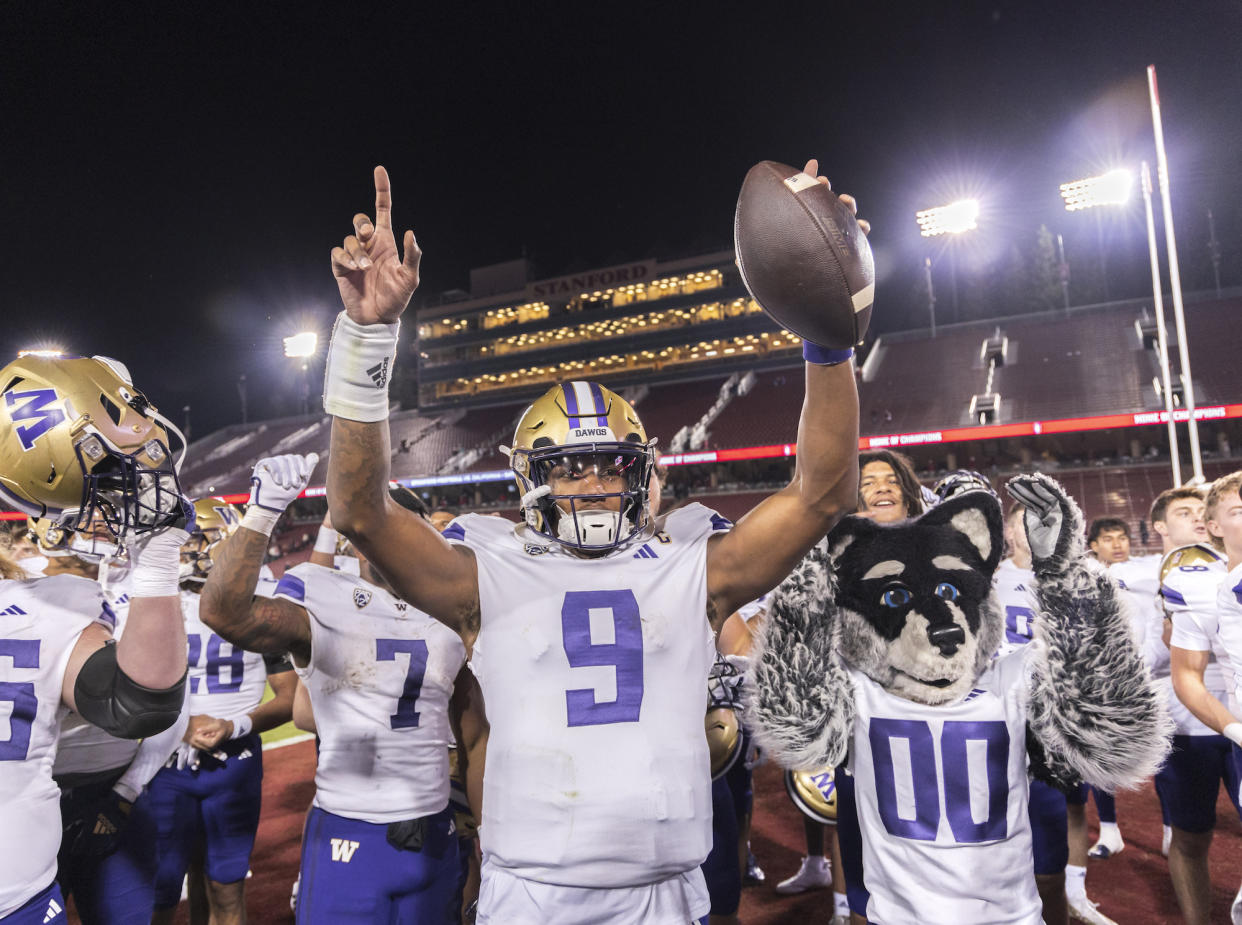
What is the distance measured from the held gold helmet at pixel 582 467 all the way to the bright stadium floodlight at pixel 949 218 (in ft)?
89.5

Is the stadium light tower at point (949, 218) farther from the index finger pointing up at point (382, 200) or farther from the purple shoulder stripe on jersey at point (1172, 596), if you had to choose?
the index finger pointing up at point (382, 200)

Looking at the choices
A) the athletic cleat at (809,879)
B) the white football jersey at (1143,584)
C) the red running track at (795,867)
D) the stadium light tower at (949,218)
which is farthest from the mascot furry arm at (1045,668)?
the stadium light tower at (949,218)

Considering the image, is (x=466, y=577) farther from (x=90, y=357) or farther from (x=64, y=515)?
(x=90, y=357)

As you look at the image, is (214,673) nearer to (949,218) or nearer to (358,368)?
(358,368)

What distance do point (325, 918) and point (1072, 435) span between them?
28.6m

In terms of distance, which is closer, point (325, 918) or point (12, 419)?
point (12, 419)

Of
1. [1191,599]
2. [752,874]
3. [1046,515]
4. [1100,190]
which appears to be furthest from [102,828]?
[1100,190]

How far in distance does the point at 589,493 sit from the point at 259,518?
1160mm

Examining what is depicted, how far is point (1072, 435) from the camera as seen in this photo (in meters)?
26.4

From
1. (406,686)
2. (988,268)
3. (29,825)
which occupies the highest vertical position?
(988,268)

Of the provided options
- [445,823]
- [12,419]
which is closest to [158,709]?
[12,419]

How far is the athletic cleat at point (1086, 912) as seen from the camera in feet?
13.3

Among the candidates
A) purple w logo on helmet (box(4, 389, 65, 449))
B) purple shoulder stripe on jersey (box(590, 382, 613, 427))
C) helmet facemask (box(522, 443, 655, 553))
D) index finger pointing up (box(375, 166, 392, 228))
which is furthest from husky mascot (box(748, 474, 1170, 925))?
purple w logo on helmet (box(4, 389, 65, 449))

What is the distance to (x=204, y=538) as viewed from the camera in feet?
15.8
